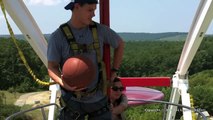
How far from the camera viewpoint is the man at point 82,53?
3232 millimetres

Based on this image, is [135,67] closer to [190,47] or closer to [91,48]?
[190,47]

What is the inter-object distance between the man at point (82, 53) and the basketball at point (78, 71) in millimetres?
92

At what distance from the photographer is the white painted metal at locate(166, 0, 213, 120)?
4.91 meters

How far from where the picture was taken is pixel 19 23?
5113 mm

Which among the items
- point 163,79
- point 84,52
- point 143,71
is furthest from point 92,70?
point 143,71

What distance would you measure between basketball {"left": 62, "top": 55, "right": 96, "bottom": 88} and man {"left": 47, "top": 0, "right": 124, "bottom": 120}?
9 cm

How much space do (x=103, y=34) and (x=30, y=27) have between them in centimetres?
201

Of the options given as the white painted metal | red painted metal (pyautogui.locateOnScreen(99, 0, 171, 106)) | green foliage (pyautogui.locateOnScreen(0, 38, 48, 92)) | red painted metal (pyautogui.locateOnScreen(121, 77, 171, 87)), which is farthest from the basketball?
green foliage (pyautogui.locateOnScreen(0, 38, 48, 92))

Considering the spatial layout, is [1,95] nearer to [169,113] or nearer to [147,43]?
[147,43]

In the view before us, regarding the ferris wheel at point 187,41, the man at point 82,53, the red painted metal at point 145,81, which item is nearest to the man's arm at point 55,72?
the man at point 82,53

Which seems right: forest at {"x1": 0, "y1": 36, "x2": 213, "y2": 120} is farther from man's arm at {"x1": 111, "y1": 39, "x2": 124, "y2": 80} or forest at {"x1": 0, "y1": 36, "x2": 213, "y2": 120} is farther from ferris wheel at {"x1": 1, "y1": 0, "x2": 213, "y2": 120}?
man's arm at {"x1": 111, "y1": 39, "x2": 124, "y2": 80}

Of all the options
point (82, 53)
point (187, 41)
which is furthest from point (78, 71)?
point (187, 41)

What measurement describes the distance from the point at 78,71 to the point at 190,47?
276 cm

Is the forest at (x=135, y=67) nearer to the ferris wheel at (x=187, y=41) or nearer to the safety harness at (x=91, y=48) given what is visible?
the ferris wheel at (x=187, y=41)
